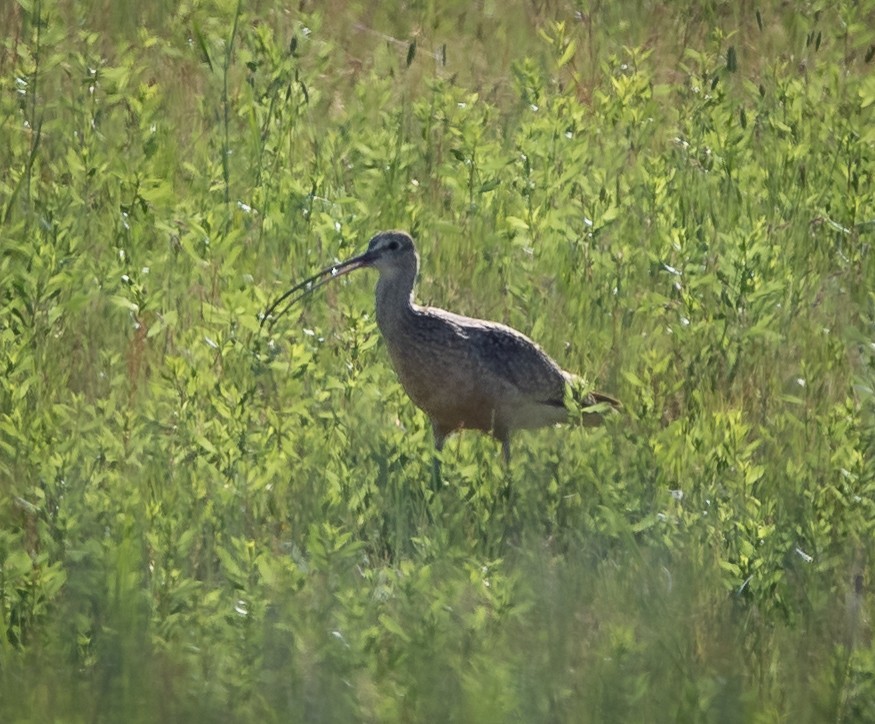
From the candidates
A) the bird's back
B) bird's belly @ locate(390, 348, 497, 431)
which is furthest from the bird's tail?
bird's belly @ locate(390, 348, 497, 431)

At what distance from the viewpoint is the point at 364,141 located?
8.75 meters

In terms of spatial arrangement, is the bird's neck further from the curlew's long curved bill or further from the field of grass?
the field of grass

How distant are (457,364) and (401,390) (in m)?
0.35

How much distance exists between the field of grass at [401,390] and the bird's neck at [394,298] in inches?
10.9

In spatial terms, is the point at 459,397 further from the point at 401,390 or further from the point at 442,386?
the point at 401,390

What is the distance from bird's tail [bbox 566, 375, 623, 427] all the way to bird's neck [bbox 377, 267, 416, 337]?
2.24 ft

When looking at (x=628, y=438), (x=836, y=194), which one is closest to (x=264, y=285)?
(x=628, y=438)

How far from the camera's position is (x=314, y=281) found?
7.57m

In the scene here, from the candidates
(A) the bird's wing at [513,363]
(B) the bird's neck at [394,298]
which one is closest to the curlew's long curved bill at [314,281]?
(B) the bird's neck at [394,298]

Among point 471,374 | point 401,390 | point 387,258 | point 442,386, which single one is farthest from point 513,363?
point 387,258

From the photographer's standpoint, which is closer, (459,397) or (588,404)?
(459,397)

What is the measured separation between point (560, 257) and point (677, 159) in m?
1.29

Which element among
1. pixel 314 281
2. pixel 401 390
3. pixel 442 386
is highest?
pixel 314 281

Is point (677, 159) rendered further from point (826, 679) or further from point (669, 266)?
point (826, 679)
